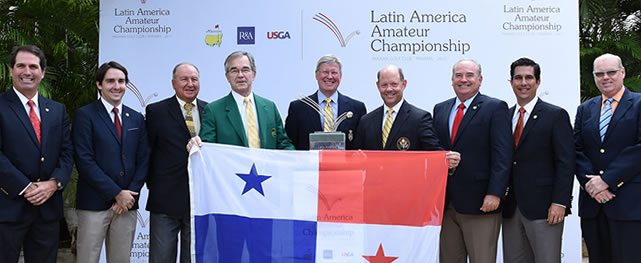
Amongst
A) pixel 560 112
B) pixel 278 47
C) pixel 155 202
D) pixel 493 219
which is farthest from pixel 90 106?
pixel 560 112

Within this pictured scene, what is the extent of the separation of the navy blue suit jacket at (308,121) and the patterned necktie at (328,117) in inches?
2.0

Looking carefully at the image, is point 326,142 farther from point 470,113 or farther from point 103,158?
point 103,158

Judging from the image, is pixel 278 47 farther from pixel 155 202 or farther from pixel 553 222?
pixel 553 222

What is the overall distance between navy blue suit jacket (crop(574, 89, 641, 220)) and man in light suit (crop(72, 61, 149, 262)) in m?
3.35

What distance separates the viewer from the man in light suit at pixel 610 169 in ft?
13.6

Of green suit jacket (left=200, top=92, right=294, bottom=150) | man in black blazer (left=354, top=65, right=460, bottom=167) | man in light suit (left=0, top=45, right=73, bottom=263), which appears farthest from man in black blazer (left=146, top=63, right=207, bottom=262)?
man in black blazer (left=354, top=65, right=460, bottom=167)

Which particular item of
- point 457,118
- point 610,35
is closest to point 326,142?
point 457,118

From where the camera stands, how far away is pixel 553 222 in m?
4.23

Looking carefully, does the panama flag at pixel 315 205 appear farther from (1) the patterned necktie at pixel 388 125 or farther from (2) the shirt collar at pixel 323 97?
(2) the shirt collar at pixel 323 97

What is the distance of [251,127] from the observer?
443 centimetres

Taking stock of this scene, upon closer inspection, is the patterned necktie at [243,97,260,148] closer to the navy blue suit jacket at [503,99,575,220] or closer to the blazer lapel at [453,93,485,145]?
the blazer lapel at [453,93,485,145]

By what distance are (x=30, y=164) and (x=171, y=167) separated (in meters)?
0.97

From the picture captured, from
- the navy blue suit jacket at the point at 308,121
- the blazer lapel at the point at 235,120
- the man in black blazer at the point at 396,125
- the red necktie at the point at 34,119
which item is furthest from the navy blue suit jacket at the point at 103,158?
the man in black blazer at the point at 396,125

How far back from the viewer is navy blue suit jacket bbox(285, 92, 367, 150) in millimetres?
4820
